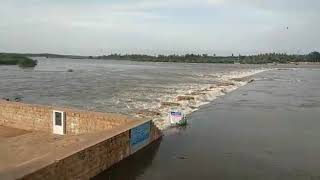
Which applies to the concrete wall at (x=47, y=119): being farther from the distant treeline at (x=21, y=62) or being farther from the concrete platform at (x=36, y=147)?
the distant treeline at (x=21, y=62)

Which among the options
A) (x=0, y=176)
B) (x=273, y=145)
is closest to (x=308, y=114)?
(x=273, y=145)

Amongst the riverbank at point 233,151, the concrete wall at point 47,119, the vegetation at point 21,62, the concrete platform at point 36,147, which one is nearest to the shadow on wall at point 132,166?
the riverbank at point 233,151

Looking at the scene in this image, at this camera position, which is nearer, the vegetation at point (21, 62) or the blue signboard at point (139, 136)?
the blue signboard at point (139, 136)

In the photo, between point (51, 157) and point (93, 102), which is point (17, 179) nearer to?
point (51, 157)

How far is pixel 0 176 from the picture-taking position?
29.8 feet

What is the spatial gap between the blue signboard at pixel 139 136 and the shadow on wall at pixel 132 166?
22 cm

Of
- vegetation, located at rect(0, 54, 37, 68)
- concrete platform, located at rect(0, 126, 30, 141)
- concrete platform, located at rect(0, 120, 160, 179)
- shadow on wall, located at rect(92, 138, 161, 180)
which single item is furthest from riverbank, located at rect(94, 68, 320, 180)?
vegetation, located at rect(0, 54, 37, 68)

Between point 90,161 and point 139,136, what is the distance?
362 cm

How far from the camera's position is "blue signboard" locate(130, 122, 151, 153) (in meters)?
14.0

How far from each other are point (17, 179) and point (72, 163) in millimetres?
2107

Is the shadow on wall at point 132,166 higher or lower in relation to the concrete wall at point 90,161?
lower

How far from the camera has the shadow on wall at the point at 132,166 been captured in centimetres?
1190

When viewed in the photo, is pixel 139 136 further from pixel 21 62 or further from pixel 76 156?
pixel 21 62

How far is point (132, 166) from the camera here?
42.9 ft
